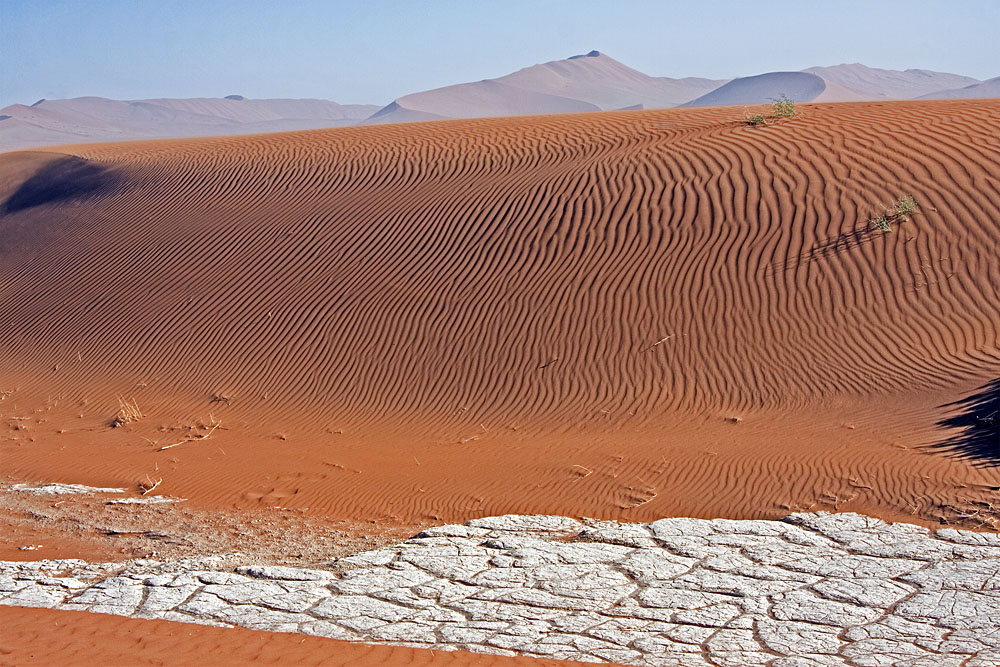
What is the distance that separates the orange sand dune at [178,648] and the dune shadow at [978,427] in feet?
17.2

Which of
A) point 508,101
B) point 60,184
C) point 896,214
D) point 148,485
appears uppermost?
point 508,101

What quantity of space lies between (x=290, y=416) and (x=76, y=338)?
5.28 m

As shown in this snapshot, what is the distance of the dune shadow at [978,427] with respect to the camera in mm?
8312

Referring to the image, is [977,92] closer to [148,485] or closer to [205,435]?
[205,435]

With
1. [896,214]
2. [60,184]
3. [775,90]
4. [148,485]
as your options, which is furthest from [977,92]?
[148,485]

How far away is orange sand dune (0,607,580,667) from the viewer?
515 cm

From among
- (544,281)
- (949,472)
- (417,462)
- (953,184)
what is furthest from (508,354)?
(953,184)

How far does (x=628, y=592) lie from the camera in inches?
245

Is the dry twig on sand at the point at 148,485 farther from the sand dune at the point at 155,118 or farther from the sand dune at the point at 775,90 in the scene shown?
the sand dune at the point at 775,90

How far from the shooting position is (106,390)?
13.1 m

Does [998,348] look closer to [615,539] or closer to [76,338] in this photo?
[615,539]

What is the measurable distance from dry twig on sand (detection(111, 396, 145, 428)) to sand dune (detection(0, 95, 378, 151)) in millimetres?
80608

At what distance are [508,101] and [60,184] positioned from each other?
102 metres

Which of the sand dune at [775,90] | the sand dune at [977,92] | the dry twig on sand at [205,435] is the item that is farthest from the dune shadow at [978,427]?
the sand dune at [977,92]
